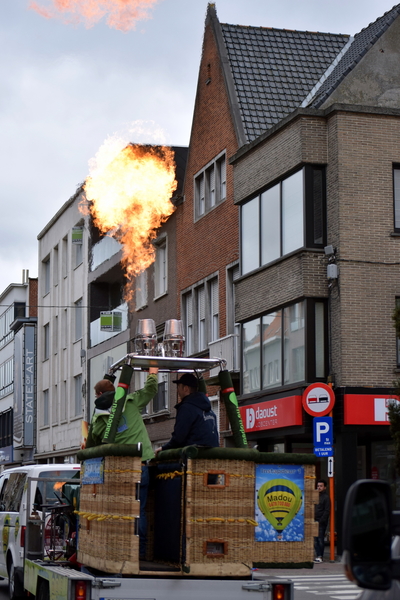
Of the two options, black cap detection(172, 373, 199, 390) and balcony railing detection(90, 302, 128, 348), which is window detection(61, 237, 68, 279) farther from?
black cap detection(172, 373, 199, 390)

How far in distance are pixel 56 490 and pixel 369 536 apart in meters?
9.31

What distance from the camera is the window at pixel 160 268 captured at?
1411 inches

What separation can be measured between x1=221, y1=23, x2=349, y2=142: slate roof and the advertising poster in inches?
835

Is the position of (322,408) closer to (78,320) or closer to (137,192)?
(137,192)

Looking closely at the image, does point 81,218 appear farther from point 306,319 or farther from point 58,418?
point 306,319

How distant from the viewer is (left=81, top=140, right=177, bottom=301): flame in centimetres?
3350

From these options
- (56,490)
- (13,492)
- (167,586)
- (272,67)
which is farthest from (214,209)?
(167,586)

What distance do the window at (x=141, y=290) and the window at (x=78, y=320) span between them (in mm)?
10511

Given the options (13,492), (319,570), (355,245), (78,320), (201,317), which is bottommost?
(319,570)

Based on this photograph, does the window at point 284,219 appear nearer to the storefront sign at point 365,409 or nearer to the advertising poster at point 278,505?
the storefront sign at point 365,409

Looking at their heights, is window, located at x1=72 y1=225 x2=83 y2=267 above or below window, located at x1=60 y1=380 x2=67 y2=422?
above

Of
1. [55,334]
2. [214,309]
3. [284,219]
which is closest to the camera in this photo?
[284,219]

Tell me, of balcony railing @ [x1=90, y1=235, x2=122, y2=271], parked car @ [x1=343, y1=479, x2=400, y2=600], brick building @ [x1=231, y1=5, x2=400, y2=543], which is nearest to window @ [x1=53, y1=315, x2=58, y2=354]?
balcony railing @ [x1=90, y1=235, x2=122, y2=271]

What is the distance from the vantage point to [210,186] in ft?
104
